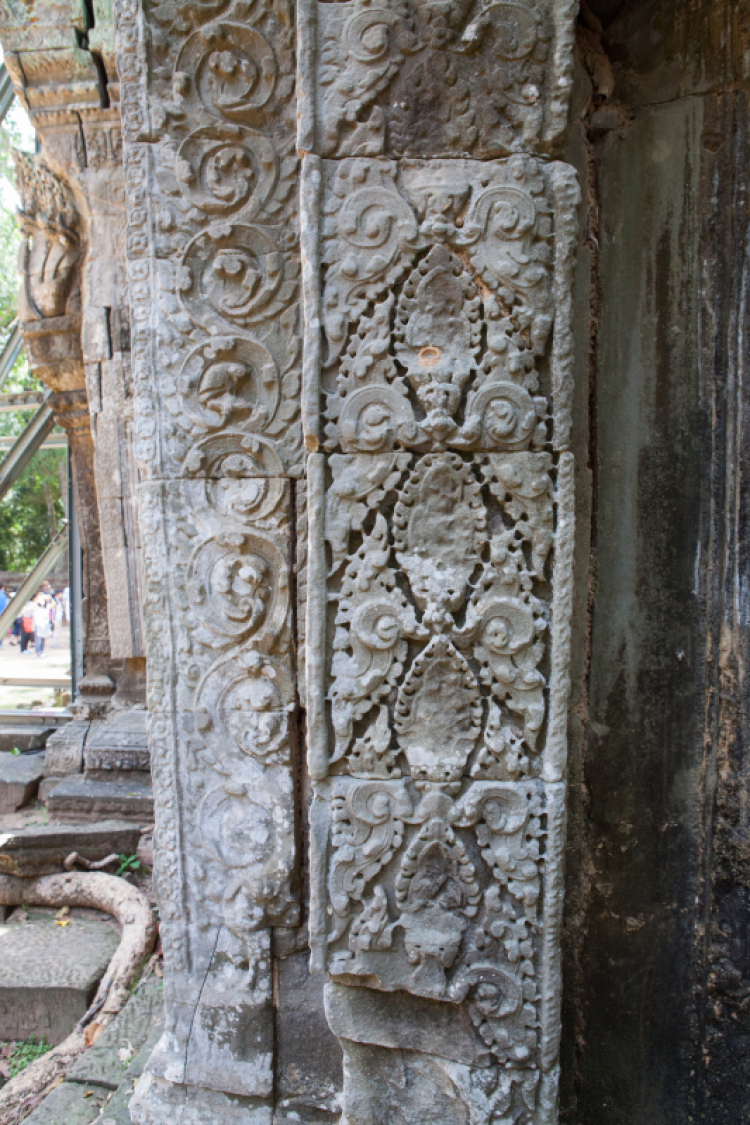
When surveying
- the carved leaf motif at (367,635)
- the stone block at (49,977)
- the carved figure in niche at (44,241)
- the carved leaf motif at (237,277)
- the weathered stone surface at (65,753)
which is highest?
the carved figure in niche at (44,241)

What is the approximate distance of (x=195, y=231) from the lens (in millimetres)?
1851

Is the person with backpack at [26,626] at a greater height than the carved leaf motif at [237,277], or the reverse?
the carved leaf motif at [237,277]

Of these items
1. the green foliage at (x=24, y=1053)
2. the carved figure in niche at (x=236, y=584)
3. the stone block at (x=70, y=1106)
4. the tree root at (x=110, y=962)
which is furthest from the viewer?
the green foliage at (x=24, y=1053)

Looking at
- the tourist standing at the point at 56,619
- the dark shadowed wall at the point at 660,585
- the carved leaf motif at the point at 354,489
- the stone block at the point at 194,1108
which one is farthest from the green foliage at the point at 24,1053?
the tourist standing at the point at 56,619

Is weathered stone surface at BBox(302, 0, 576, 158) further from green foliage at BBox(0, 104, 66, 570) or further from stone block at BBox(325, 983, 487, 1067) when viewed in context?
green foliage at BBox(0, 104, 66, 570)

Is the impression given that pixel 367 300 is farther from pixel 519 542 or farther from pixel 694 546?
pixel 694 546

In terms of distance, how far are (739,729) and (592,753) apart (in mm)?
396

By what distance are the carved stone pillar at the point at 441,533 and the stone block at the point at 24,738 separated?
4584mm

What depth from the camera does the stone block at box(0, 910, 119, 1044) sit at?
9.46 feet

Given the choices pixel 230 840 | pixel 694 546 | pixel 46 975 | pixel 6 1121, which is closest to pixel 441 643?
pixel 694 546

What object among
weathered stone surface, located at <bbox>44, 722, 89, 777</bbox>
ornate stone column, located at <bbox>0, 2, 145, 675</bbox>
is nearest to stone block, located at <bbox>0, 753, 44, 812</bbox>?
weathered stone surface, located at <bbox>44, 722, 89, 777</bbox>

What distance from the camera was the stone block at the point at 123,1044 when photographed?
7.25ft

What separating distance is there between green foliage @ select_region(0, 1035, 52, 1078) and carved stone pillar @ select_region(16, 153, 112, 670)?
2.68m

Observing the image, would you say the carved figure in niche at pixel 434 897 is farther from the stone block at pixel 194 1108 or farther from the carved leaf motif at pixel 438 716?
the stone block at pixel 194 1108
